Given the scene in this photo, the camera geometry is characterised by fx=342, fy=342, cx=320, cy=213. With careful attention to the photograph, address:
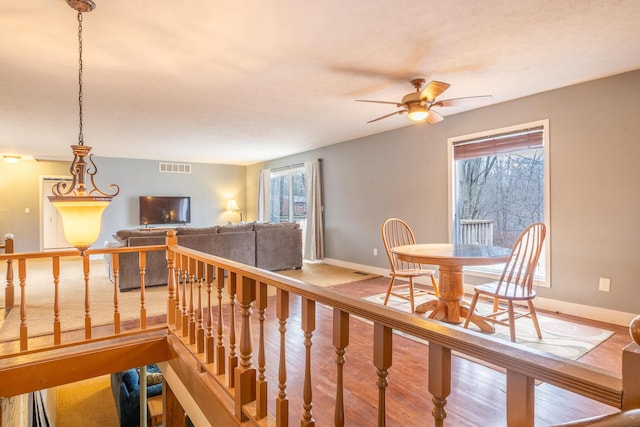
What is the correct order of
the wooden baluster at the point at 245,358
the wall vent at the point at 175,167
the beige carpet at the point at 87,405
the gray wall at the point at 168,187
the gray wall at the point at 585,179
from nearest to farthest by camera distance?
the wooden baluster at the point at 245,358 < the gray wall at the point at 585,179 < the beige carpet at the point at 87,405 < the gray wall at the point at 168,187 < the wall vent at the point at 175,167

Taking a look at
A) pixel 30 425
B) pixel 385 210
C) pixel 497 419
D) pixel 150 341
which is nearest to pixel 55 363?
pixel 150 341

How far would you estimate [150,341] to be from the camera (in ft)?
9.28

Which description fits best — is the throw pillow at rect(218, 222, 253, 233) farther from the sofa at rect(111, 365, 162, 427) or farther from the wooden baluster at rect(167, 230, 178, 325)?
the wooden baluster at rect(167, 230, 178, 325)

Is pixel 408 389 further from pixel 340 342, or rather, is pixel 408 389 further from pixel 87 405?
pixel 87 405

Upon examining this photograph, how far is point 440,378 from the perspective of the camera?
0.83m

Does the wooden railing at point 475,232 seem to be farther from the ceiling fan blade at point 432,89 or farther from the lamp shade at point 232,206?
the lamp shade at point 232,206

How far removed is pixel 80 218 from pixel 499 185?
4241mm

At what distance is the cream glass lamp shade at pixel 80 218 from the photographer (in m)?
1.61

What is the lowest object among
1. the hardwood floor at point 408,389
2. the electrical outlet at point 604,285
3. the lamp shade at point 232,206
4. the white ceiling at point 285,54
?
the hardwood floor at point 408,389

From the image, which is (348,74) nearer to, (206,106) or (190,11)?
(190,11)

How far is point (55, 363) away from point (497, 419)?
2.98m

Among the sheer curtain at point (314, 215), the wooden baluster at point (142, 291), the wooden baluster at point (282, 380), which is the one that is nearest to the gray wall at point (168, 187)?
the sheer curtain at point (314, 215)

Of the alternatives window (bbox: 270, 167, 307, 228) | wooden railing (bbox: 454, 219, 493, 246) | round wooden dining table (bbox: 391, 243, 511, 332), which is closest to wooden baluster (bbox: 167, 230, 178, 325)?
round wooden dining table (bbox: 391, 243, 511, 332)

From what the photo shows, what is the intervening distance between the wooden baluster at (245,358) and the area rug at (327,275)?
322 cm
